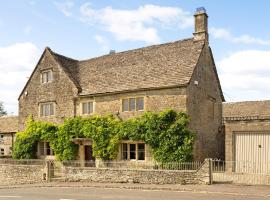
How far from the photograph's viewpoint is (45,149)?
3291 cm

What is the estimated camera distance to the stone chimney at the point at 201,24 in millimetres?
28344

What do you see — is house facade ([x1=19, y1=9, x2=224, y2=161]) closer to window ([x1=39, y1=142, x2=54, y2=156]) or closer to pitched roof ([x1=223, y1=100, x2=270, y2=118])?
window ([x1=39, y1=142, x2=54, y2=156])

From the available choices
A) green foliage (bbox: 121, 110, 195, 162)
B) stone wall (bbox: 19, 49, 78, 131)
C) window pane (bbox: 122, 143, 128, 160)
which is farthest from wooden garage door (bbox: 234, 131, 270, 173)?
stone wall (bbox: 19, 49, 78, 131)

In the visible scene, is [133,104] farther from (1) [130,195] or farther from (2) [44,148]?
(1) [130,195]

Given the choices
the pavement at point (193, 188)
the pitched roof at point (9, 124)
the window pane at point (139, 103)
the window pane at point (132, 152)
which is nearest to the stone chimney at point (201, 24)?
the window pane at point (139, 103)

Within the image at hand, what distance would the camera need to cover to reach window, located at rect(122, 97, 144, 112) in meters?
27.8

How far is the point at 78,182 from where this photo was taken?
24.7 meters

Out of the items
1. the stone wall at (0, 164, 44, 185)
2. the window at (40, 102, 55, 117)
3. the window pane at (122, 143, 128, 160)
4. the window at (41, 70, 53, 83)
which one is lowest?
the stone wall at (0, 164, 44, 185)

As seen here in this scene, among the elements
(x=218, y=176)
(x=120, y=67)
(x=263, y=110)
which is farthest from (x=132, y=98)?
(x=263, y=110)

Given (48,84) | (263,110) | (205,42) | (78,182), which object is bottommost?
(78,182)

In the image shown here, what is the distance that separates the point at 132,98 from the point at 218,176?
9.16 metres

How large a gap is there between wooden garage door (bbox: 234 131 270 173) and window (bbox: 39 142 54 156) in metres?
16.5

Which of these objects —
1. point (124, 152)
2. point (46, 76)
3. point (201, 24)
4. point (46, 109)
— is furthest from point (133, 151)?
point (46, 76)

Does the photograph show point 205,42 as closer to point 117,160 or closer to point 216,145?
point 216,145
